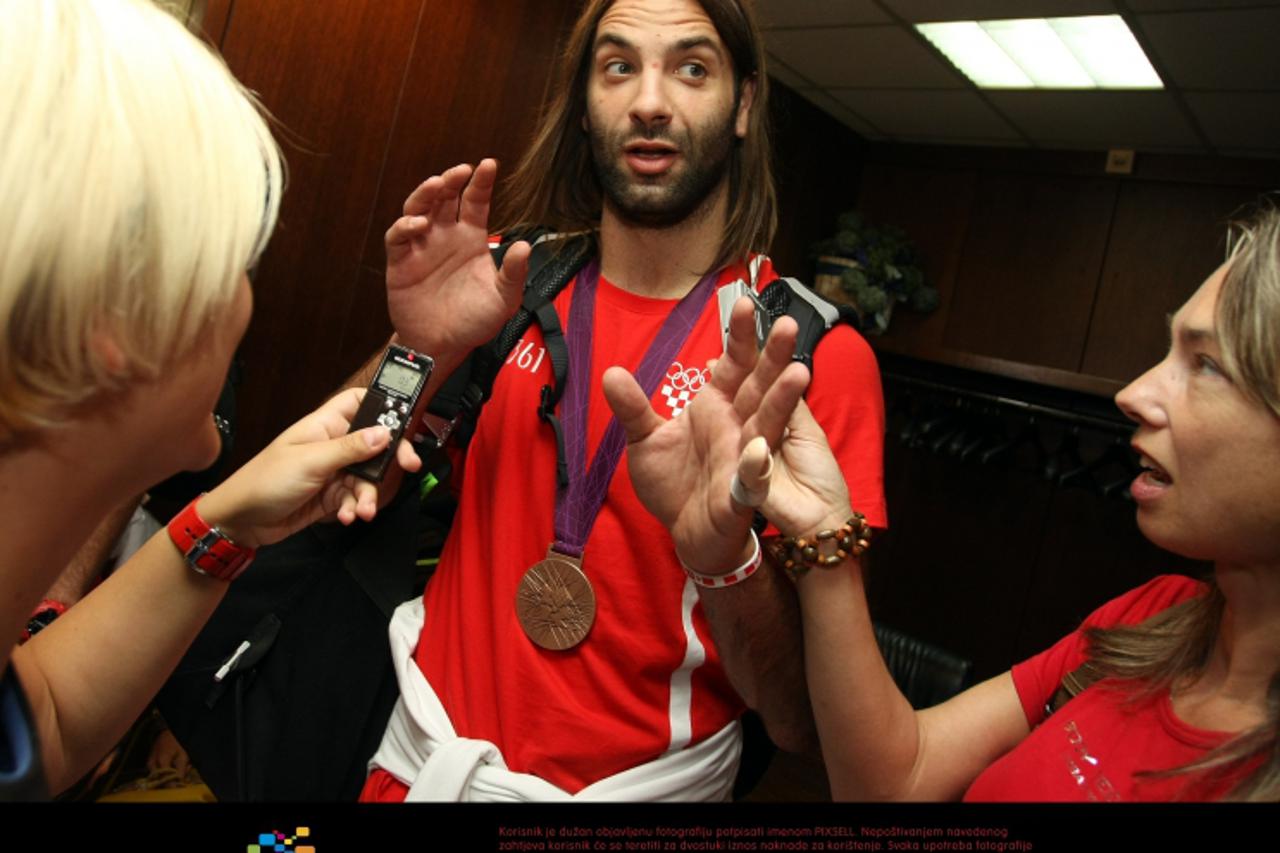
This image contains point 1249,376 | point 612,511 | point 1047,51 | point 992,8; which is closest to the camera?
point 1249,376

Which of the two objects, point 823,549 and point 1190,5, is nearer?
point 823,549

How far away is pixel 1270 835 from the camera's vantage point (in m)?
0.75

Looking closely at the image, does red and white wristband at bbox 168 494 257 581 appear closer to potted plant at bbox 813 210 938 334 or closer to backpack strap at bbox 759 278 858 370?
backpack strap at bbox 759 278 858 370

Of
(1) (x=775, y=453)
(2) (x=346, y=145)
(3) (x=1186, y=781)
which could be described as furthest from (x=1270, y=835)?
(2) (x=346, y=145)

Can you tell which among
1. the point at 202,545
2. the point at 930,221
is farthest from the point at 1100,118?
the point at 202,545

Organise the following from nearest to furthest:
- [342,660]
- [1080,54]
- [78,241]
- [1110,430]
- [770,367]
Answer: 1. [78,241]
2. [770,367]
3. [342,660]
4. [1080,54]
5. [1110,430]

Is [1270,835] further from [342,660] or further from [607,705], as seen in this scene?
[342,660]

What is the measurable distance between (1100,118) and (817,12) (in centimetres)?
158

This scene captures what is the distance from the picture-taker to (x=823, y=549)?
972 millimetres

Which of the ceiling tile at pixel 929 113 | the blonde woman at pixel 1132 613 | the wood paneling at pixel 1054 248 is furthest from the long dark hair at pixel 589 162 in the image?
the wood paneling at pixel 1054 248

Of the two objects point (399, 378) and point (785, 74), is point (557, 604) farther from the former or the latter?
point (785, 74)

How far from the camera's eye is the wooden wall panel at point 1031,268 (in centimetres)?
452

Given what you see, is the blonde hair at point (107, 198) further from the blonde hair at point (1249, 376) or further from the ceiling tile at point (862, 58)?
the ceiling tile at point (862, 58)

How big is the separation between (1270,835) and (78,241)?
3.45ft
